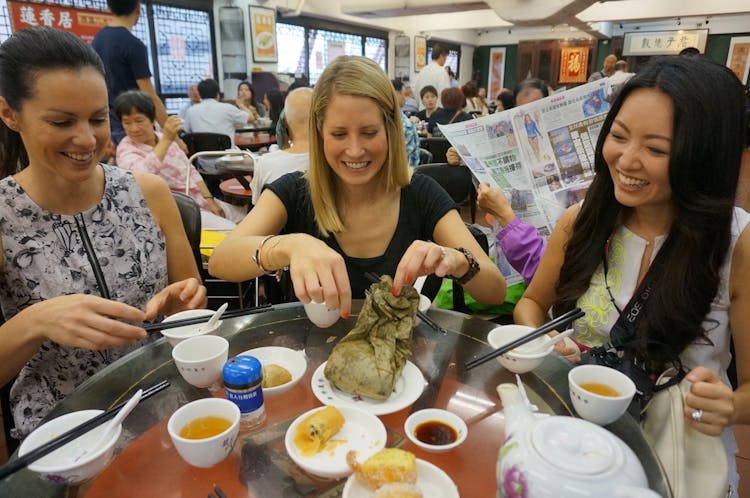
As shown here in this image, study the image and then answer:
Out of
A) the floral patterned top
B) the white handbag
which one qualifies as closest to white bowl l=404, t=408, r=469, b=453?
the white handbag

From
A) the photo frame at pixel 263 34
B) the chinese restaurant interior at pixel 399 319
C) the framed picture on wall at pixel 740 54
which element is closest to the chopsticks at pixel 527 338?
the chinese restaurant interior at pixel 399 319

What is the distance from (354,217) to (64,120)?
3.55ft

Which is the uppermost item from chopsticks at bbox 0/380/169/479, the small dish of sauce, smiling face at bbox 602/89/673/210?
smiling face at bbox 602/89/673/210

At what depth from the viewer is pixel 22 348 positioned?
1280 mm

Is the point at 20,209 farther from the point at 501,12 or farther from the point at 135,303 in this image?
the point at 501,12

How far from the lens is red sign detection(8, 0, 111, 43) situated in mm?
6645

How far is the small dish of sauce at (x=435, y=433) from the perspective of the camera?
3.52 feet

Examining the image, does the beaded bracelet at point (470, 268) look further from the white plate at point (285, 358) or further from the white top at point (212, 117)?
the white top at point (212, 117)

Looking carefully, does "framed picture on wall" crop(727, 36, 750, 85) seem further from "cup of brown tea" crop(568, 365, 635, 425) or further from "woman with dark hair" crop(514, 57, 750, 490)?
"cup of brown tea" crop(568, 365, 635, 425)

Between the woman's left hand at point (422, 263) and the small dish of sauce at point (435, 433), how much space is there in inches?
16.9

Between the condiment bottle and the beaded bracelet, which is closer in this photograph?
the condiment bottle

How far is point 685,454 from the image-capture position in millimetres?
1111

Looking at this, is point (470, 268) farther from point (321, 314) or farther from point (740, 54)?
point (740, 54)

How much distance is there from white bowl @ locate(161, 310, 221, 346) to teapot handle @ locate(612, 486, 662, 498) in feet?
3.60
